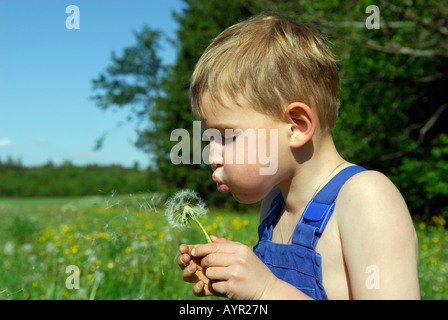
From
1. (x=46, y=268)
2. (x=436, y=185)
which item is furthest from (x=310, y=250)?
(x=436, y=185)

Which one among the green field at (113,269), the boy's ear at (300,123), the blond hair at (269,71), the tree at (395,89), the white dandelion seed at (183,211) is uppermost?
the tree at (395,89)

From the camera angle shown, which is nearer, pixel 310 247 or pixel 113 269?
pixel 310 247

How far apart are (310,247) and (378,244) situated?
9.4 inches

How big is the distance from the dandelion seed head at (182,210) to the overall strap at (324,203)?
331 mm

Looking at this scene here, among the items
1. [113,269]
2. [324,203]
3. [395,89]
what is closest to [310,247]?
[324,203]

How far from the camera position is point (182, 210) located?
1.39 metres

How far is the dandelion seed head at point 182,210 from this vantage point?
4.45ft

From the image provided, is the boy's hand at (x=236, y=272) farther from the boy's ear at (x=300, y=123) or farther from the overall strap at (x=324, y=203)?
the boy's ear at (x=300, y=123)

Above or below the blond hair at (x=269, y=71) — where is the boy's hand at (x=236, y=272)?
below

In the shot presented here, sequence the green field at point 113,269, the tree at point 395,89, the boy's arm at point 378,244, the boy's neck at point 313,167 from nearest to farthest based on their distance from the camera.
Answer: the boy's arm at point 378,244, the boy's neck at point 313,167, the green field at point 113,269, the tree at point 395,89

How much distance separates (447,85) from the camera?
8.80m

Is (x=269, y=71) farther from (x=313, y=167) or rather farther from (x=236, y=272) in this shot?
(x=236, y=272)

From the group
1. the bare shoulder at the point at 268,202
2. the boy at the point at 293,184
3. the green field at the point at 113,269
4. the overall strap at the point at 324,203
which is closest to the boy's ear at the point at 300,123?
the boy at the point at 293,184

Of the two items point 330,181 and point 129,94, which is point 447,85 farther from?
point 129,94
